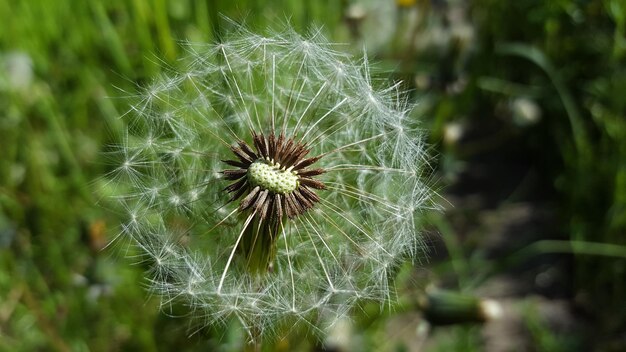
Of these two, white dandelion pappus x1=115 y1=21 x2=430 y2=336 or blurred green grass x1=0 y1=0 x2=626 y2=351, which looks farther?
blurred green grass x1=0 y1=0 x2=626 y2=351

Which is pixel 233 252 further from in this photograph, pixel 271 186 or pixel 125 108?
pixel 125 108

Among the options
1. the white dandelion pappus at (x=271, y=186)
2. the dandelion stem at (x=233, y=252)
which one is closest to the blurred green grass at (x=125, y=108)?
the white dandelion pappus at (x=271, y=186)

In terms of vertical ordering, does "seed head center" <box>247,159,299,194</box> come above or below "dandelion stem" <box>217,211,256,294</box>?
above

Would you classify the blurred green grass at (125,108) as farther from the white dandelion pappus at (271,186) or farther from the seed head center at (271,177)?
the seed head center at (271,177)

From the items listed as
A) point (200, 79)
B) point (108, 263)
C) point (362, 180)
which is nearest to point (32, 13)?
point (108, 263)

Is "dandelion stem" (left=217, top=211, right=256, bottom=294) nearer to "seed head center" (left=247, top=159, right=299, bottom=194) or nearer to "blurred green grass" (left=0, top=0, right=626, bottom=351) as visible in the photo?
"seed head center" (left=247, top=159, right=299, bottom=194)

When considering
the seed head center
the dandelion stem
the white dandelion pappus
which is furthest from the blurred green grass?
the seed head center

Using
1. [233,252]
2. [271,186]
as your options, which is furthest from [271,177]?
[233,252]
